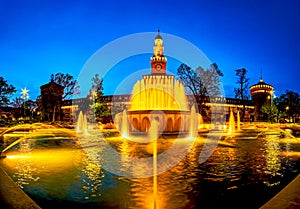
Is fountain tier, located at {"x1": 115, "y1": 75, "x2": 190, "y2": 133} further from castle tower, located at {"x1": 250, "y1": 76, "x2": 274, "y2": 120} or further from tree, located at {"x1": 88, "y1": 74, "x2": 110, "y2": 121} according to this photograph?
castle tower, located at {"x1": 250, "y1": 76, "x2": 274, "y2": 120}

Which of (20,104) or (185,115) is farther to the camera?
(20,104)

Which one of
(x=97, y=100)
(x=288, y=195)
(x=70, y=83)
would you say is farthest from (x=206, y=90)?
(x=288, y=195)

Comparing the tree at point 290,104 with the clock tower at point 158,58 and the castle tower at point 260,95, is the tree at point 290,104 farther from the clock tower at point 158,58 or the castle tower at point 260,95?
the clock tower at point 158,58

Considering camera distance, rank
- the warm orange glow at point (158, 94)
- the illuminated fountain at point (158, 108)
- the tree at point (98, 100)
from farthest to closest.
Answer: the tree at point (98, 100)
the warm orange glow at point (158, 94)
the illuminated fountain at point (158, 108)

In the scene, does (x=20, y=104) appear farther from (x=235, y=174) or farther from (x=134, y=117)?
(x=235, y=174)

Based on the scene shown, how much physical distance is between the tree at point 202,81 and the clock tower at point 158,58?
436 cm

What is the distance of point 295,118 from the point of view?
240 feet

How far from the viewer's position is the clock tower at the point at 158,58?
48781mm

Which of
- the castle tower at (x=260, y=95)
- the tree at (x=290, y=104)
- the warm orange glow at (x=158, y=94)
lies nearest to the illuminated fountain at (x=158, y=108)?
the warm orange glow at (x=158, y=94)

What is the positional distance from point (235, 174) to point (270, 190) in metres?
1.75

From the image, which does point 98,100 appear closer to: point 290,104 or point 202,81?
point 202,81

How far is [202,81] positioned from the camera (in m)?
43.3

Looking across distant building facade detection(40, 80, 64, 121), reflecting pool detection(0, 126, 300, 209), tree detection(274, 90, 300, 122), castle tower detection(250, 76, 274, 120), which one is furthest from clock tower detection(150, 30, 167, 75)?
reflecting pool detection(0, 126, 300, 209)

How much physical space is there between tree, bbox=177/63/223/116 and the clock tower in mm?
4357
